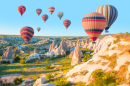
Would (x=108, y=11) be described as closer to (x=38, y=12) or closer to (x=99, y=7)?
(x=99, y=7)

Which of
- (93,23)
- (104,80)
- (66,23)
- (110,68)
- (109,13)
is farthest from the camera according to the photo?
(66,23)

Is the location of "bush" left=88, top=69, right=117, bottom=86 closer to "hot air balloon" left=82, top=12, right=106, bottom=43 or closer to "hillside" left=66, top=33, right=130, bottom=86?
"hillside" left=66, top=33, right=130, bottom=86

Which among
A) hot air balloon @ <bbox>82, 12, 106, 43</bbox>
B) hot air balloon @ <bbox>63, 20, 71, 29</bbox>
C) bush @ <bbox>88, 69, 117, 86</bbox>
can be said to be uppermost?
hot air balloon @ <bbox>63, 20, 71, 29</bbox>

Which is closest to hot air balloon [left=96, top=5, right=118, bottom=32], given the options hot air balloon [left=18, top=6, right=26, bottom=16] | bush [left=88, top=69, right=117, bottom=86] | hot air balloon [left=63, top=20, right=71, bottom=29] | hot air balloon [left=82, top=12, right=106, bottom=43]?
hot air balloon [left=82, top=12, right=106, bottom=43]

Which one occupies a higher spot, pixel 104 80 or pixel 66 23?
pixel 66 23

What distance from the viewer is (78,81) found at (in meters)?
22.8

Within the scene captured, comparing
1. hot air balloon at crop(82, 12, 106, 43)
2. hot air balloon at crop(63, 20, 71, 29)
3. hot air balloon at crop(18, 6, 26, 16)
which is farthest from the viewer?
hot air balloon at crop(63, 20, 71, 29)

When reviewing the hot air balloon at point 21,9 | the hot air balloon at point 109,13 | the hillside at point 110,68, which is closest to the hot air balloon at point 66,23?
the hot air balloon at point 21,9

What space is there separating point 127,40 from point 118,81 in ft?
29.6

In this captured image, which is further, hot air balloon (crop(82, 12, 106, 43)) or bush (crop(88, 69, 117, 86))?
hot air balloon (crop(82, 12, 106, 43))

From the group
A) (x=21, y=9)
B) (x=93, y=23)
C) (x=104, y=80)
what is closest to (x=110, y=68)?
(x=104, y=80)

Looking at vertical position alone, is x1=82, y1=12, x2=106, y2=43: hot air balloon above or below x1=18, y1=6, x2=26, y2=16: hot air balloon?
below

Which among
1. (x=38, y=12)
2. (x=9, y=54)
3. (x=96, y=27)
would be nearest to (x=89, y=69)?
(x=96, y=27)

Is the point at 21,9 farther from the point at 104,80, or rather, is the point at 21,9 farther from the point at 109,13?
the point at 104,80
